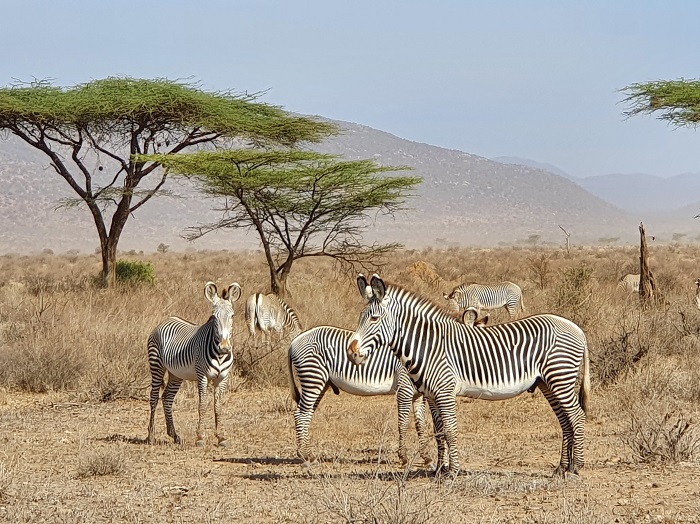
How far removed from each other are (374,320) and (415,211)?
4701 inches

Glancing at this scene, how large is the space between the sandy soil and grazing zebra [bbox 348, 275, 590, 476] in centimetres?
49

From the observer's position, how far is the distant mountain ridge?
102938mm

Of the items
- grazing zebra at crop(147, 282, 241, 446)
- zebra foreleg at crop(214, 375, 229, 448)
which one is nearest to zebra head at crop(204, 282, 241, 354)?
grazing zebra at crop(147, 282, 241, 446)

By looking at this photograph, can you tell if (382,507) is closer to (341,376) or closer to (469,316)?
(341,376)

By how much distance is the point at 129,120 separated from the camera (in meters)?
29.5

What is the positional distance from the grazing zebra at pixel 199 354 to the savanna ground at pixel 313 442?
1.42 feet

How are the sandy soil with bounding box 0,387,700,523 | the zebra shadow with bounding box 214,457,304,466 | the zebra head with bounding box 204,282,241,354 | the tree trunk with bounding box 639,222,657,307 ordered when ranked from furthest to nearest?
the tree trunk with bounding box 639,222,657,307, the zebra head with bounding box 204,282,241,354, the zebra shadow with bounding box 214,457,304,466, the sandy soil with bounding box 0,387,700,523

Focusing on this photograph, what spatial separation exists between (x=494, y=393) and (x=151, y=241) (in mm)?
102092

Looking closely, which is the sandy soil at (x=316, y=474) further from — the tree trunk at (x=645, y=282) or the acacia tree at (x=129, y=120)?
the acacia tree at (x=129, y=120)

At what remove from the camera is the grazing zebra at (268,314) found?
58.4 ft

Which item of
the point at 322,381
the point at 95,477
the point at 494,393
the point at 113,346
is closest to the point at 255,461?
the point at 322,381

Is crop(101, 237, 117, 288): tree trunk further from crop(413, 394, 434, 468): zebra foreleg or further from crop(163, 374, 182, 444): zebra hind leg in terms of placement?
crop(413, 394, 434, 468): zebra foreleg

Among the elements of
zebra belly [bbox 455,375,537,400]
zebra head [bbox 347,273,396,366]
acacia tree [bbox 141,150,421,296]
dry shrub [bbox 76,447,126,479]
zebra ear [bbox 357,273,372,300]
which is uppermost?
acacia tree [bbox 141,150,421,296]

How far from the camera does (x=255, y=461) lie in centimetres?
957
